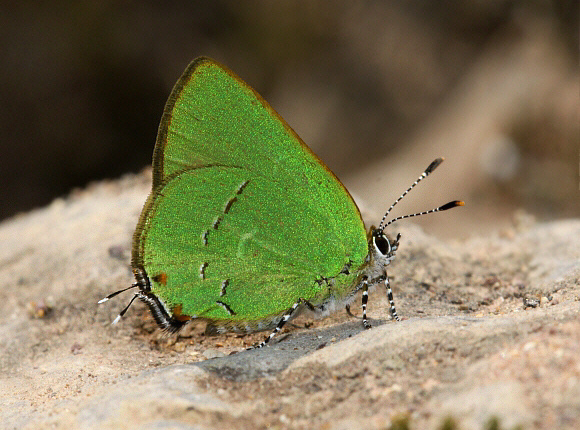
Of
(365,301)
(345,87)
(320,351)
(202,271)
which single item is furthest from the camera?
(345,87)

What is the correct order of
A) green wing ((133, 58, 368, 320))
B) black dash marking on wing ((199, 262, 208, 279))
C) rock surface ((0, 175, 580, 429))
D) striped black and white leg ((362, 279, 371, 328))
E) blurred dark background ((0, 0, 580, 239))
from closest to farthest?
1. rock surface ((0, 175, 580, 429))
2. green wing ((133, 58, 368, 320))
3. black dash marking on wing ((199, 262, 208, 279))
4. striped black and white leg ((362, 279, 371, 328))
5. blurred dark background ((0, 0, 580, 239))

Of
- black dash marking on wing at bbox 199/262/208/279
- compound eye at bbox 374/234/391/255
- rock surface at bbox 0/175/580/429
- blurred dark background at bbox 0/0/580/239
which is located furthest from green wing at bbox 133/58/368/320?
blurred dark background at bbox 0/0/580/239

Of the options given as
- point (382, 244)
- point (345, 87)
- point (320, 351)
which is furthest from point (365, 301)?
point (345, 87)

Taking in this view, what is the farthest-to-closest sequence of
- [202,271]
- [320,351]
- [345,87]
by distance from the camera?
[345,87] < [202,271] < [320,351]

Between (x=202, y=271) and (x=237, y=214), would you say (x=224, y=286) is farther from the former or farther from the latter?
(x=237, y=214)

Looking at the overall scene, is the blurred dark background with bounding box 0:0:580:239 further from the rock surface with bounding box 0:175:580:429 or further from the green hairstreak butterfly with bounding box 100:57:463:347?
Answer: the green hairstreak butterfly with bounding box 100:57:463:347

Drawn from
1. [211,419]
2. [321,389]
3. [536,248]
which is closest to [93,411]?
[211,419]
